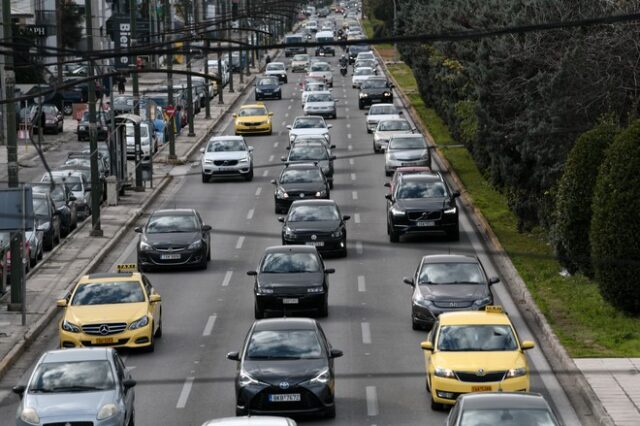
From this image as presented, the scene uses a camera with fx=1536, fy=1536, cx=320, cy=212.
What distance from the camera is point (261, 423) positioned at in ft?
57.1

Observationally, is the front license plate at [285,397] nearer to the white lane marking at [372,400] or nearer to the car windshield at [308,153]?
the white lane marking at [372,400]

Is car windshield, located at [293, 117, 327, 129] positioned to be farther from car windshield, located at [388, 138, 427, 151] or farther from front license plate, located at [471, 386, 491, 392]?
front license plate, located at [471, 386, 491, 392]

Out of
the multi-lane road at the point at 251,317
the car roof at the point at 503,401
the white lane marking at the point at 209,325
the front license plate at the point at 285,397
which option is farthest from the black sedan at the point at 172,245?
the car roof at the point at 503,401

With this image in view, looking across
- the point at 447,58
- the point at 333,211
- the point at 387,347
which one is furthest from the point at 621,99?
the point at 447,58

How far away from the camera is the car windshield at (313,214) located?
3962cm

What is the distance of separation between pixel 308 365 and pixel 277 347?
2.52 ft

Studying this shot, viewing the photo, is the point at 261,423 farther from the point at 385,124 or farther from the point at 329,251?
the point at 385,124

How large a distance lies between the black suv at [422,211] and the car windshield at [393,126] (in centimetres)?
2156

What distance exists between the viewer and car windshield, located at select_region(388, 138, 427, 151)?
181ft

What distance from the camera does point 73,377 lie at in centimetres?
2114

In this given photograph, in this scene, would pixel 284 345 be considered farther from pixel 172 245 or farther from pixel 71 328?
pixel 172 245

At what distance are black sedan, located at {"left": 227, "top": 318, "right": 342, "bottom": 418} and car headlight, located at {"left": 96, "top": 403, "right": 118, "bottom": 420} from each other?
2.21 meters

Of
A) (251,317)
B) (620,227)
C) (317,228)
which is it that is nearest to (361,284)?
(317,228)

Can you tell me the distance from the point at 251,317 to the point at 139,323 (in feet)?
14.8
